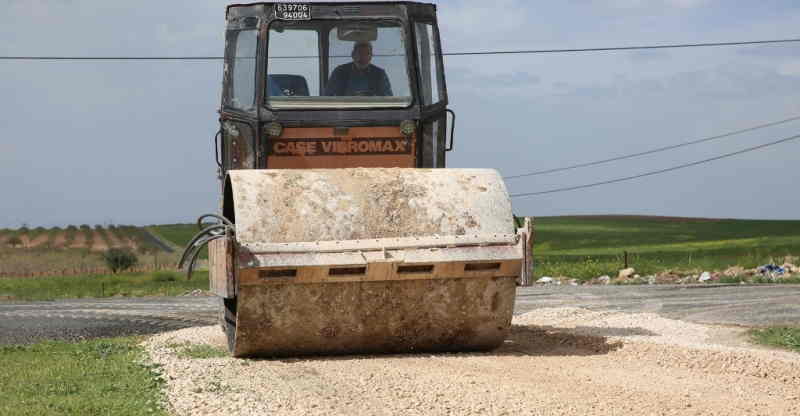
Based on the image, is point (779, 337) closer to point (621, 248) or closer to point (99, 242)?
point (621, 248)

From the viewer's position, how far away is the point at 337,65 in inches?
451

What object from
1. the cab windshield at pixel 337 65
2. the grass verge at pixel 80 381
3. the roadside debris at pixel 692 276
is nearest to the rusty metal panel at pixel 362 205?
the cab windshield at pixel 337 65

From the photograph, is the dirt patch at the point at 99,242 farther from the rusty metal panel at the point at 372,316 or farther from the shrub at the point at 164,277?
the rusty metal panel at the point at 372,316

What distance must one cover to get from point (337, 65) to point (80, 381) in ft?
13.5

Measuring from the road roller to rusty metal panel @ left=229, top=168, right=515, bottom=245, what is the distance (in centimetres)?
1

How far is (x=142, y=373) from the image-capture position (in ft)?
30.9

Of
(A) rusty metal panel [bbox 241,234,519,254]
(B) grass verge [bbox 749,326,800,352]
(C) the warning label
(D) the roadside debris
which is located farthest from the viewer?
(D) the roadside debris

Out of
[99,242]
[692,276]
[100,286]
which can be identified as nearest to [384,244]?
[692,276]

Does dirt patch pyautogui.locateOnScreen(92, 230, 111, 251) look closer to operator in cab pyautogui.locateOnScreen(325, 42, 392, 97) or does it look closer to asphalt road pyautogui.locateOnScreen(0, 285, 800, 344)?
asphalt road pyautogui.locateOnScreen(0, 285, 800, 344)

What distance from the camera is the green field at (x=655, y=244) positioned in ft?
114

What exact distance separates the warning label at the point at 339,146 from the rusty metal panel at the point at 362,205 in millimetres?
1010

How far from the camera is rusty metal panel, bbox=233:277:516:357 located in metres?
9.41

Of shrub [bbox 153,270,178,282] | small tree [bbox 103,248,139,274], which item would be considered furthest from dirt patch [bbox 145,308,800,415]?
small tree [bbox 103,248,139,274]

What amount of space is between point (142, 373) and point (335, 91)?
136 inches
